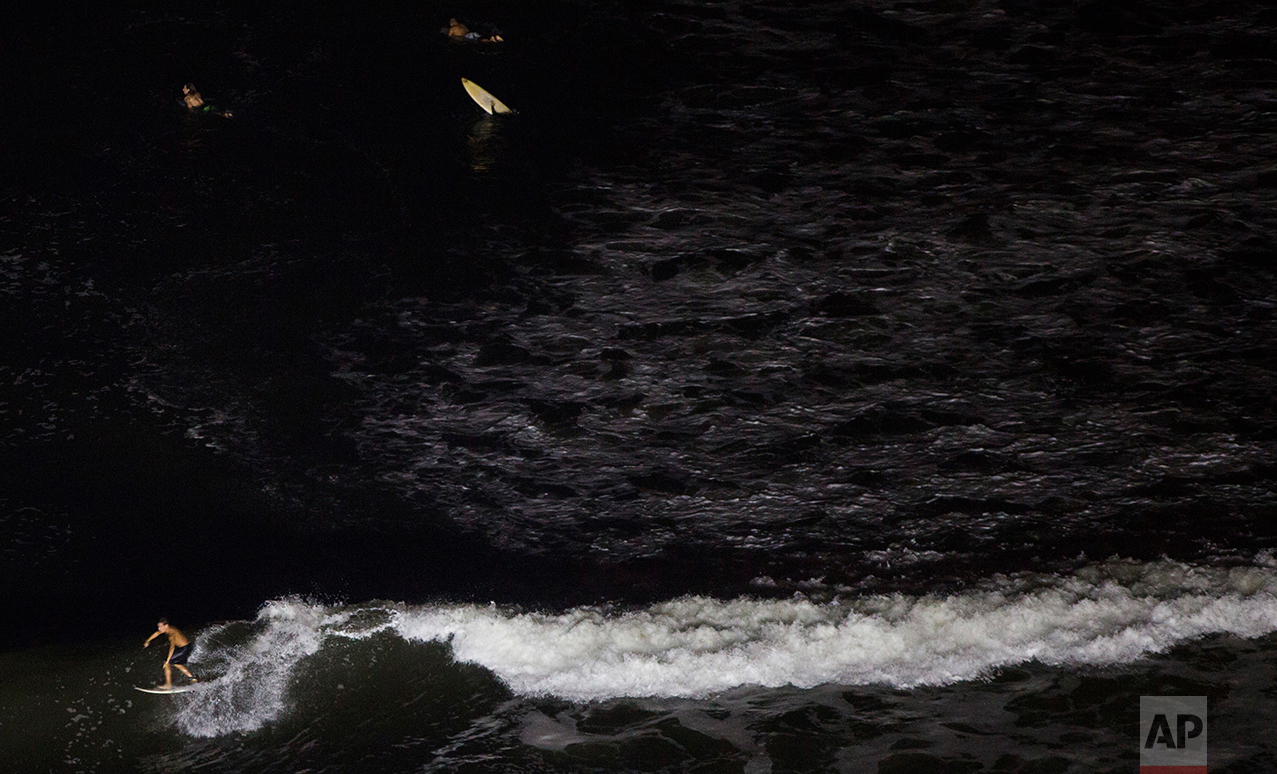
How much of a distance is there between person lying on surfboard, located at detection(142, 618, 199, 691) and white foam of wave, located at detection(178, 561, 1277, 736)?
104 mm

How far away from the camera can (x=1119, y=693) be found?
9.98ft

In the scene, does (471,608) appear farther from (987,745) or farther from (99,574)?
(987,745)

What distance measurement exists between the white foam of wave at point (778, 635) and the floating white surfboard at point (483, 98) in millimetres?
2476

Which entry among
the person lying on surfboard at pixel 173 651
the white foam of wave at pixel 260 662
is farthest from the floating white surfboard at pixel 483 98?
the person lying on surfboard at pixel 173 651

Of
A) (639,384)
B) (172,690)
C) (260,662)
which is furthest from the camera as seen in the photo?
(260,662)

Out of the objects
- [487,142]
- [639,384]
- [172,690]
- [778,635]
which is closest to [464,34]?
[487,142]

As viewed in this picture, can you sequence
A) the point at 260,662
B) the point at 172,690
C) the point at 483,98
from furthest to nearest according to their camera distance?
1. the point at 260,662
2. the point at 172,690
3. the point at 483,98

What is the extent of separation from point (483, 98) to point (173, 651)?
3.11m

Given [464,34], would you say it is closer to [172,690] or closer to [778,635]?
[778,635]

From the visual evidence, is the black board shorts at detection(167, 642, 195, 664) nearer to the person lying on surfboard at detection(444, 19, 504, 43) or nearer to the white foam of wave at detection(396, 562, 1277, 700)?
the white foam of wave at detection(396, 562, 1277, 700)

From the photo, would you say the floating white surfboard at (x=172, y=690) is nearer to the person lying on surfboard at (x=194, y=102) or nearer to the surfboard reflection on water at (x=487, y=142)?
the person lying on surfboard at (x=194, y=102)

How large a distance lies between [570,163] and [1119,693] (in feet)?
9.39

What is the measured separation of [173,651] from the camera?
3896 millimetres

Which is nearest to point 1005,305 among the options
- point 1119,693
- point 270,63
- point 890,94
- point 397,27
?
point 890,94
